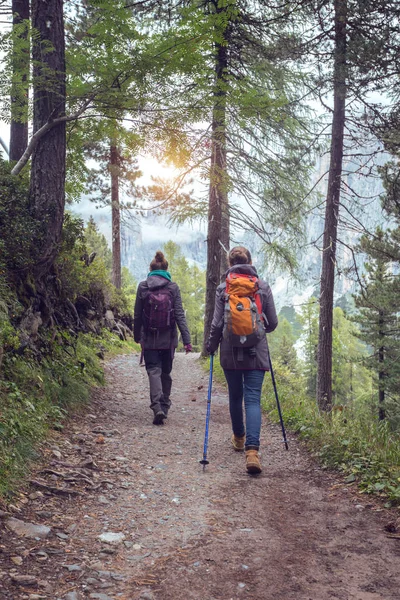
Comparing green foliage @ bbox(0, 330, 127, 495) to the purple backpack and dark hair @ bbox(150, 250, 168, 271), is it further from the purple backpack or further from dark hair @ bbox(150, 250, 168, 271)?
dark hair @ bbox(150, 250, 168, 271)

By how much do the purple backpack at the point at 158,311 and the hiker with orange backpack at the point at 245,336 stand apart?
154 centimetres

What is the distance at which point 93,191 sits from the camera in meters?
22.1

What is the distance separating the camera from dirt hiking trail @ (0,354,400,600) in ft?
8.32

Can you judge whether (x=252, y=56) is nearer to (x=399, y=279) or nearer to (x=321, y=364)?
(x=321, y=364)

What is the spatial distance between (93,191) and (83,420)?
712 inches

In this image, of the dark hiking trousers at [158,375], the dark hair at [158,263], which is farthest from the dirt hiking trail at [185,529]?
the dark hair at [158,263]

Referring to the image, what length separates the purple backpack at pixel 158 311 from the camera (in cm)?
652

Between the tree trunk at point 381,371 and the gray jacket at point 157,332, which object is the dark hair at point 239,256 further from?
the tree trunk at point 381,371

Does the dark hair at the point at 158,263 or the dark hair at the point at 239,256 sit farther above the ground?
the dark hair at the point at 239,256

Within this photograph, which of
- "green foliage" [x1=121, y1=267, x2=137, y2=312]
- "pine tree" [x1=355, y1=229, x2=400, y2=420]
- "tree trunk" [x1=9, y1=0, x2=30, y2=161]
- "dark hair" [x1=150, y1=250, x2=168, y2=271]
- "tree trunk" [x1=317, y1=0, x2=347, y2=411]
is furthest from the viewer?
"green foliage" [x1=121, y1=267, x2=137, y2=312]

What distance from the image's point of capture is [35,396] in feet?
16.6

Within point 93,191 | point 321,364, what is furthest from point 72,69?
point 93,191

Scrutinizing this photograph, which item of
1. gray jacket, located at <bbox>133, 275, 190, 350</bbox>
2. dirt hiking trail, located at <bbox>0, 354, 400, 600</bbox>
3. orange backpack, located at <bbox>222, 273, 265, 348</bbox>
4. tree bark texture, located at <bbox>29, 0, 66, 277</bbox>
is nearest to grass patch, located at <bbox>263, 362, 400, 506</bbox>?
dirt hiking trail, located at <bbox>0, 354, 400, 600</bbox>

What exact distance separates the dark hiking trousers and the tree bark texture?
2123 millimetres
